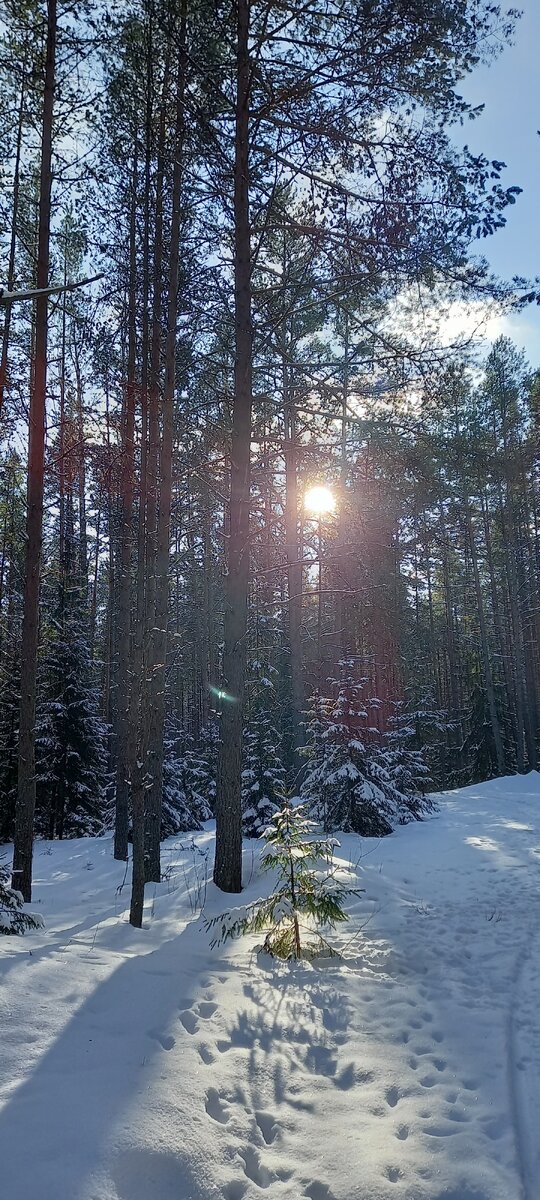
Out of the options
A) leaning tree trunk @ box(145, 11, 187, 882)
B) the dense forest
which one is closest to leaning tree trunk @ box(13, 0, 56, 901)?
the dense forest

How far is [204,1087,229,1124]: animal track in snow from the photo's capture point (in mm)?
2715

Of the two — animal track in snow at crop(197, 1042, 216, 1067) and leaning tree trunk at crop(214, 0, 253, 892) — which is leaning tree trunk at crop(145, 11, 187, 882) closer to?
leaning tree trunk at crop(214, 0, 253, 892)

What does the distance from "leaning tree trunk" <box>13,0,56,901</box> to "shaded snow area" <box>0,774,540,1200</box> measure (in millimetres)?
1907

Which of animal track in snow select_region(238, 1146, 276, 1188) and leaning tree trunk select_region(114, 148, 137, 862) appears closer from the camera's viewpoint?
animal track in snow select_region(238, 1146, 276, 1188)

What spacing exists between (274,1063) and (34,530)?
20.3ft

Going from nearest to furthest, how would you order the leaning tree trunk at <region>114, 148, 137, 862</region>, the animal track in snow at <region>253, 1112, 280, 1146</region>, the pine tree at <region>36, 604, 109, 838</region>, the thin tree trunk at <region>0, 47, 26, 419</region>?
1. the animal track in snow at <region>253, 1112, 280, 1146</region>
2. the thin tree trunk at <region>0, 47, 26, 419</region>
3. the leaning tree trunk at <region>114, 148, 137, 862</region>
4. the pine tree at <region>36, 604, 109, 838</region>

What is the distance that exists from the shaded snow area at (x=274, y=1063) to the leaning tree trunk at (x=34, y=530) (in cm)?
191

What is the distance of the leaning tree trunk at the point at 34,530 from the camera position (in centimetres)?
723

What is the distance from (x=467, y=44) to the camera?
20.5ft

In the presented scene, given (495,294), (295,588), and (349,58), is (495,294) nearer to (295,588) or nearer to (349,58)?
(349,58)

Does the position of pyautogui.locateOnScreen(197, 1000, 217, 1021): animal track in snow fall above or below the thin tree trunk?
below

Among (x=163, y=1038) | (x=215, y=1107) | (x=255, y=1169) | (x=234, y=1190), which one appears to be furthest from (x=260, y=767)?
(x=234, y=1190)

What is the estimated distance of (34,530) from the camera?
754cm

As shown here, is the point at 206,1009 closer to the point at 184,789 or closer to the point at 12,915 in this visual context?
the point at 12,915
